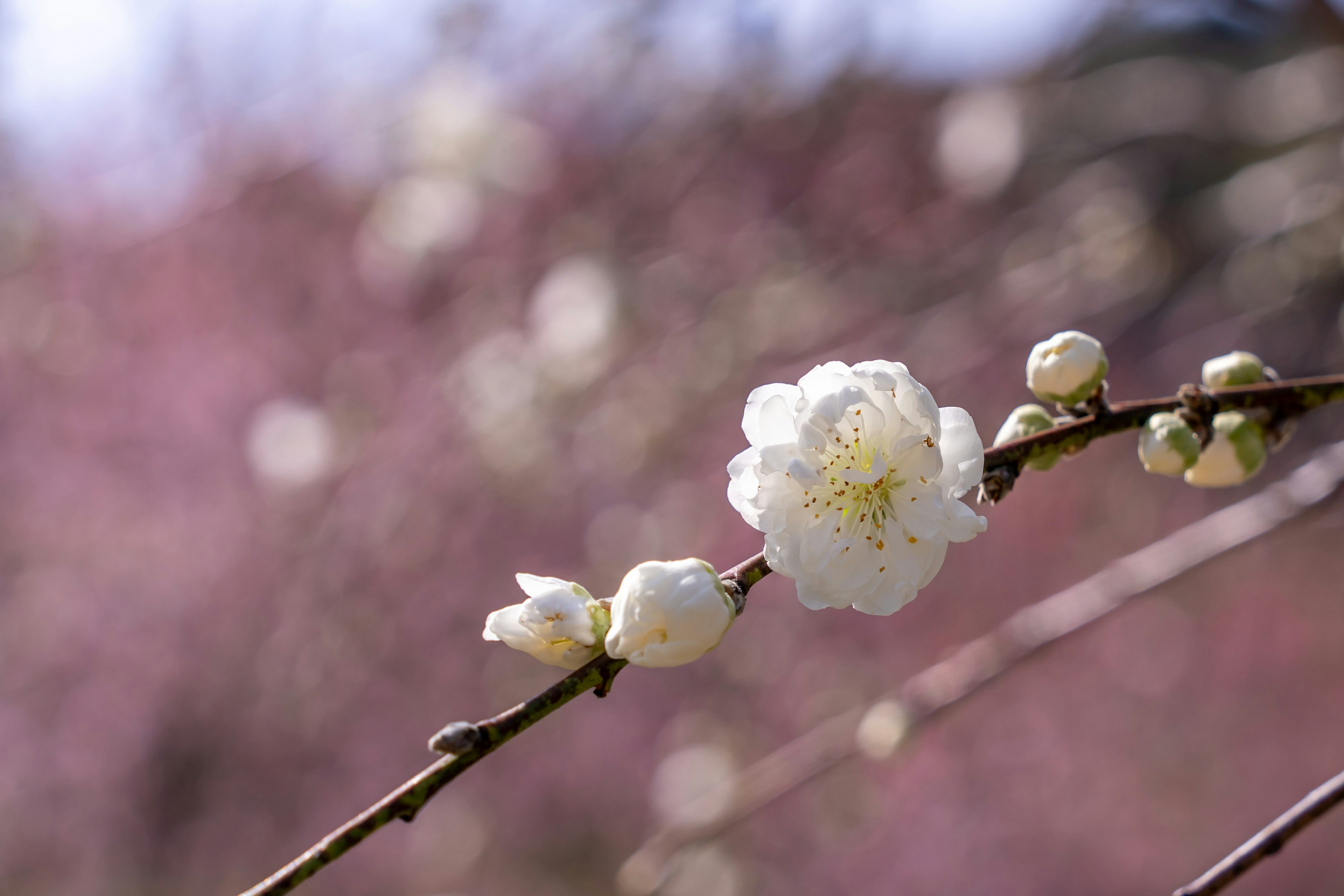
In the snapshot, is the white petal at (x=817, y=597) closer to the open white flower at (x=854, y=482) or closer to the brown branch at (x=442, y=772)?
the open white flower at (x=854, y=482)

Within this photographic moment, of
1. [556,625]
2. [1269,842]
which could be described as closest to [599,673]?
[556,625]

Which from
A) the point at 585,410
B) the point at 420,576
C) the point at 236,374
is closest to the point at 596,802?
the point at 420,576

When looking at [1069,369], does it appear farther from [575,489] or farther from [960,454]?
[575,489]

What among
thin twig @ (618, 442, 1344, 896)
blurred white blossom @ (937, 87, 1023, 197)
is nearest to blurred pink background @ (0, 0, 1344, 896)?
blurred white blossom @ (937, 87, 1023, 197)

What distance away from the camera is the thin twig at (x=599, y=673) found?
0.58 m

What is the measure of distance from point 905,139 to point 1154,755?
3962mm

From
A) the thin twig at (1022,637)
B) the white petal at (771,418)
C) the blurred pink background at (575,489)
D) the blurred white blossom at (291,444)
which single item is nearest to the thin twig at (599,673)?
the white petal at (771,418)

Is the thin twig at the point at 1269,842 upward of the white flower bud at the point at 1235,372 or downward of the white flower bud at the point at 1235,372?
downward

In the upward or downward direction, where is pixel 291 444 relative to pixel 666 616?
upward

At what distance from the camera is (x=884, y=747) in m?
1.50

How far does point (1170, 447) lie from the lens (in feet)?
2.66

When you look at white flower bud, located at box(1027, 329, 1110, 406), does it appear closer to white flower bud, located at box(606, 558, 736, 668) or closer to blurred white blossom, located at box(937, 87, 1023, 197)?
white flower bud, located at box(606, 558, 736, 668)

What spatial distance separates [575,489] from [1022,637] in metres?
3.74

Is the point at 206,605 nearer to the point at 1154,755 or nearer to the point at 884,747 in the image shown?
the point at 884,747
